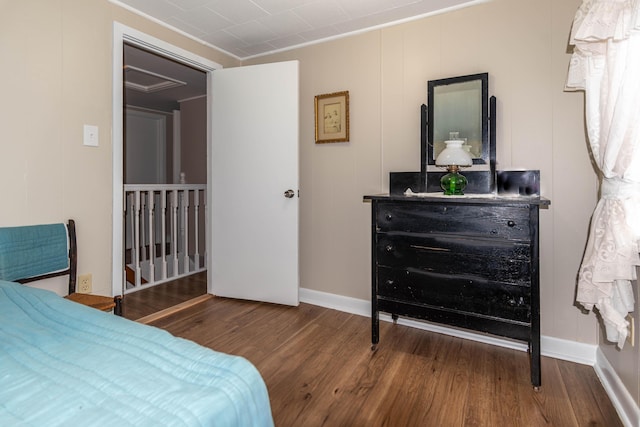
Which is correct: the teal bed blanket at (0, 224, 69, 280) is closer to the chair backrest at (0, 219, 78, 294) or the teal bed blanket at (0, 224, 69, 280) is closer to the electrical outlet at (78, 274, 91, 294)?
the chair backrest at (0, 219, 78, 294)

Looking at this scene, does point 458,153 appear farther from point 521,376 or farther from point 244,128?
point 244,128

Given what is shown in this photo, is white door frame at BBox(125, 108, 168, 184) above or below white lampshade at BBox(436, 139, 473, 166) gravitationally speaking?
above

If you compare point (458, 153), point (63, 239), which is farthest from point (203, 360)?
point (458, 153)

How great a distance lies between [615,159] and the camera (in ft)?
4.99

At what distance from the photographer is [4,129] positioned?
181 cm

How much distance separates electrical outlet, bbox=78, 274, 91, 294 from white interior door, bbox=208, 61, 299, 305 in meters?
1.06

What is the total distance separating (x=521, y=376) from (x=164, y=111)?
5934mm

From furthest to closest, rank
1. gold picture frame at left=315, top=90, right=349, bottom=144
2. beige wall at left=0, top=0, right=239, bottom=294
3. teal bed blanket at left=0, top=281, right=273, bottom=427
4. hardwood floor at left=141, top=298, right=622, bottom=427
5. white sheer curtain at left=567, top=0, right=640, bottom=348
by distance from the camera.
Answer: gold picture frame at left=315, top=90, right=349, bottom=144 → beige wall at left=0, top=0, right=239, bottom=294 → hardwood floor at left=141, top=298, right=622, bottom=427 → white sheer curtain at left=567, top=0, right=640, bottom=348 → teal bed blanket at left=0, top=281, right=273, bottom=427

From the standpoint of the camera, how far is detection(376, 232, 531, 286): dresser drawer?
180cm

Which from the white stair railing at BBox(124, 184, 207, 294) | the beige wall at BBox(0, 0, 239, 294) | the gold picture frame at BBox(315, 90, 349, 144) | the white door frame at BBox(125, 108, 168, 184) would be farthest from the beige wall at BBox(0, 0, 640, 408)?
the white door frame at BBox(125, 108, 168, 184)

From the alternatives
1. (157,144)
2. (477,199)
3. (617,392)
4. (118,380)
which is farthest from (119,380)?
(157,144)

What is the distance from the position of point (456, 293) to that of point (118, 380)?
5.60ft

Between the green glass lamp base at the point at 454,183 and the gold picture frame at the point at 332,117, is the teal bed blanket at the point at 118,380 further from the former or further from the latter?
the gold picture frame at the point at 332,117

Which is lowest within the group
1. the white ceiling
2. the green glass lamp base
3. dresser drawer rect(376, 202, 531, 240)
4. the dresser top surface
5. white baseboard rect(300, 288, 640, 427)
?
white baseboard rect(300, 288, 640, 427)
